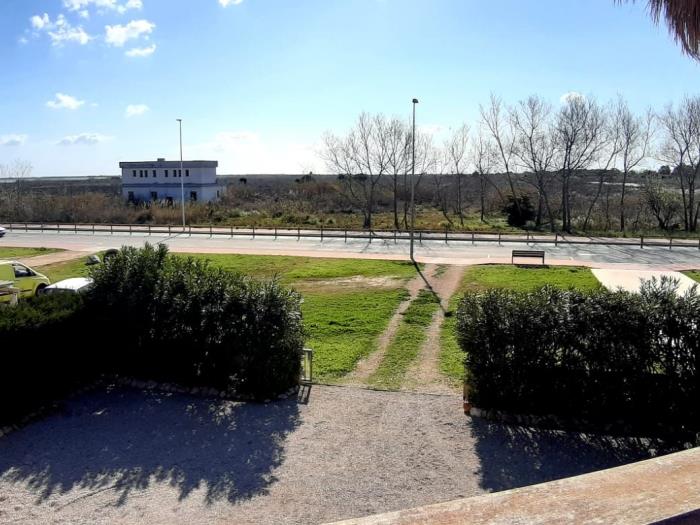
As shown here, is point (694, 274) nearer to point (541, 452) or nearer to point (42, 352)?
point (541, 452)

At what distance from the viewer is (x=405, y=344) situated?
41.1ft

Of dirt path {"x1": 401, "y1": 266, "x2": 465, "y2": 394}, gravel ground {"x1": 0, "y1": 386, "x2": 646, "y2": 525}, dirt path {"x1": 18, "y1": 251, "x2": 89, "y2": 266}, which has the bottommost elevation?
gravel ground {"x1": 0, "y1": 386, "x2": 646, "y2": 525}

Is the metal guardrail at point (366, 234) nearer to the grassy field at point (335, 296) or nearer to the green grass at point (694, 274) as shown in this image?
the green grass at point (694, 274)

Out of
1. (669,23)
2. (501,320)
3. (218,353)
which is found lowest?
(218,353)

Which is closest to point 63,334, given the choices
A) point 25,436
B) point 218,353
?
point 25,436

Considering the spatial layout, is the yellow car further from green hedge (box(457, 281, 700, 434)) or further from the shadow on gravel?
green hedge (box(457, 281, 700, 434))

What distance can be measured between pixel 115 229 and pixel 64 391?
34.2 m

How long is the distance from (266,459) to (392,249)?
903 inches

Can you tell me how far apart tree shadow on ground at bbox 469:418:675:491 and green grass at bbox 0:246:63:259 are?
26860 millimetres

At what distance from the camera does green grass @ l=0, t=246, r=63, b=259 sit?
28642 mm

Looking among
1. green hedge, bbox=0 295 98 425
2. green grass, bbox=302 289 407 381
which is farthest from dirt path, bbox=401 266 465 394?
green hedge, bbox=0 295 98 425

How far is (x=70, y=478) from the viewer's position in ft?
23.3

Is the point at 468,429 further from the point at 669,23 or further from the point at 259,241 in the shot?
the point at 259,241

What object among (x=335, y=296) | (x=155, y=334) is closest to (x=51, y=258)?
(x=335, y=296)
